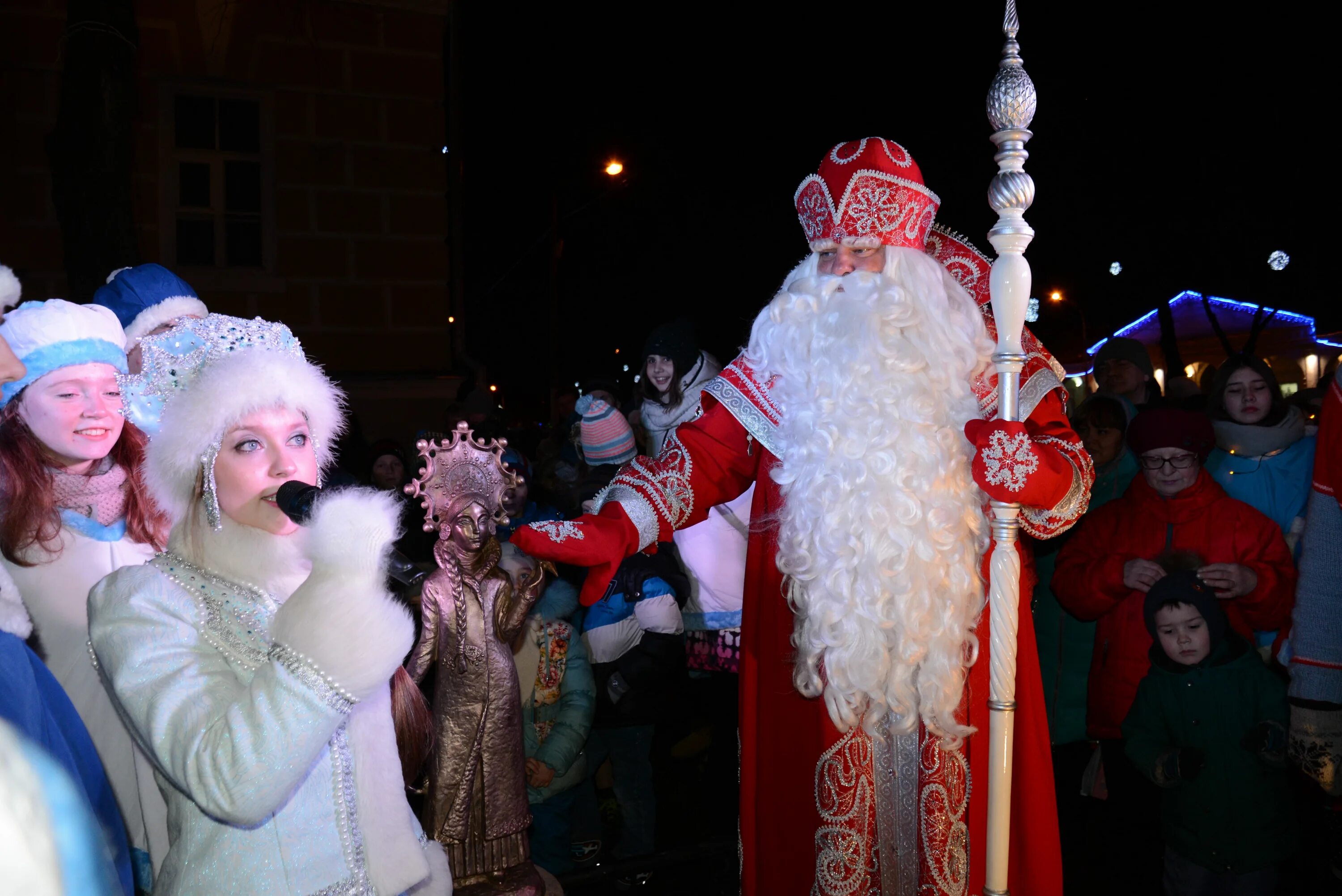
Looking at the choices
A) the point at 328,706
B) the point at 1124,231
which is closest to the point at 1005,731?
the point at 328,706

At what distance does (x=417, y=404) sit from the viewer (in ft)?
31.3

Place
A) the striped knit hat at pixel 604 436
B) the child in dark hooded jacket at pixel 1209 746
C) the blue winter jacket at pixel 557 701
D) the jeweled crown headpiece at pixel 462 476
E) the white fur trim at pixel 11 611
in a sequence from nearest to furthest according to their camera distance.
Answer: the white fur trim at pixel 11 611, the jeweled crown headpiece at pixel 462 476, the child in dark hooded jacket at pixel 1209 746, the blue winter jacket at pixel 557 701, the striped knit hat at pixel 604 436

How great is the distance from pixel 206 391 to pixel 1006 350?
190cm

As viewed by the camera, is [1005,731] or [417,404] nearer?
[1005,731]

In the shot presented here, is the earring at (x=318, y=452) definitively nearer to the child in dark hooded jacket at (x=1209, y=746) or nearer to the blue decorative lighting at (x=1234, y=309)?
the child in dark hooded jacket at (x=1209, y=746)

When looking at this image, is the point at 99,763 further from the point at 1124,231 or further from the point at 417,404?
the point at 1124,231

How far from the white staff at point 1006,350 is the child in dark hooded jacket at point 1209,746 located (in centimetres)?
149

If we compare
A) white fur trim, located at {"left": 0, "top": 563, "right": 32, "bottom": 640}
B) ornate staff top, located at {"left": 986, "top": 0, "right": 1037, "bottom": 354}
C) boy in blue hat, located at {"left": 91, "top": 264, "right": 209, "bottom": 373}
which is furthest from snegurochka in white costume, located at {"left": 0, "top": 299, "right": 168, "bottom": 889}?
ornate staff top, located at {"left": 986, "top": 0, "right": 1037, "bottom": 354}

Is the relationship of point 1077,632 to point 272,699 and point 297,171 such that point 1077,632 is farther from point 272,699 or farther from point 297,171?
point 297,171

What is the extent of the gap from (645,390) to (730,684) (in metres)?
A: 1.63

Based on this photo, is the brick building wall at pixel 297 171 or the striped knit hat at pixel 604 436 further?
the brick building wall at pixel 297 171

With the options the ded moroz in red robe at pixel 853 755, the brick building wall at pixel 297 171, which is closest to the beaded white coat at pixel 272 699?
the ded moroz in red robe at pixel 853 755

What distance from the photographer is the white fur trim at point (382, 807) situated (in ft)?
6.53

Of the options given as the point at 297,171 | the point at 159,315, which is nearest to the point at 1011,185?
the point at 159,315
